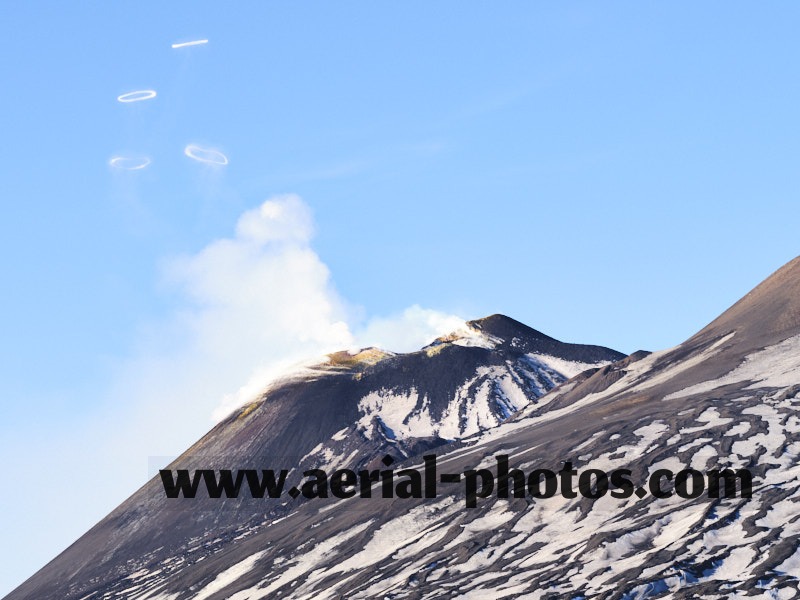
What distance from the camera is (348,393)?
Result: 614ft

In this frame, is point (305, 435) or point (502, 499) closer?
point (502, 499)

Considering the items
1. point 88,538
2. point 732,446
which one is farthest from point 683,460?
point 88,538

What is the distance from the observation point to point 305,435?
175m

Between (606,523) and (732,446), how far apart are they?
16.4 meters

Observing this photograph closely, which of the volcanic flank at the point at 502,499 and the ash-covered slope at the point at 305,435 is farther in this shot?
the ash-covered slope at the point at 305,435

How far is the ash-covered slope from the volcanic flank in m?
0.43

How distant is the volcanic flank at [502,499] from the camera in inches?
3095

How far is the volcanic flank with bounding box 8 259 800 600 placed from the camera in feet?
258

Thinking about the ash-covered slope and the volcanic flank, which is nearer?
the volcanic flank

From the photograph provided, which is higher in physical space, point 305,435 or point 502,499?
point 305,435

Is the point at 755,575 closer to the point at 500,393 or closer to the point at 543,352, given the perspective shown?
the point at 500,393

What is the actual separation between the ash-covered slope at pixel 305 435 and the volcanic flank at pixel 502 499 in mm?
428

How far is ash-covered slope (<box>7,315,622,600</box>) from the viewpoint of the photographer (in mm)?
149750

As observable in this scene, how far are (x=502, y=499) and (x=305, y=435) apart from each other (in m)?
74.5
